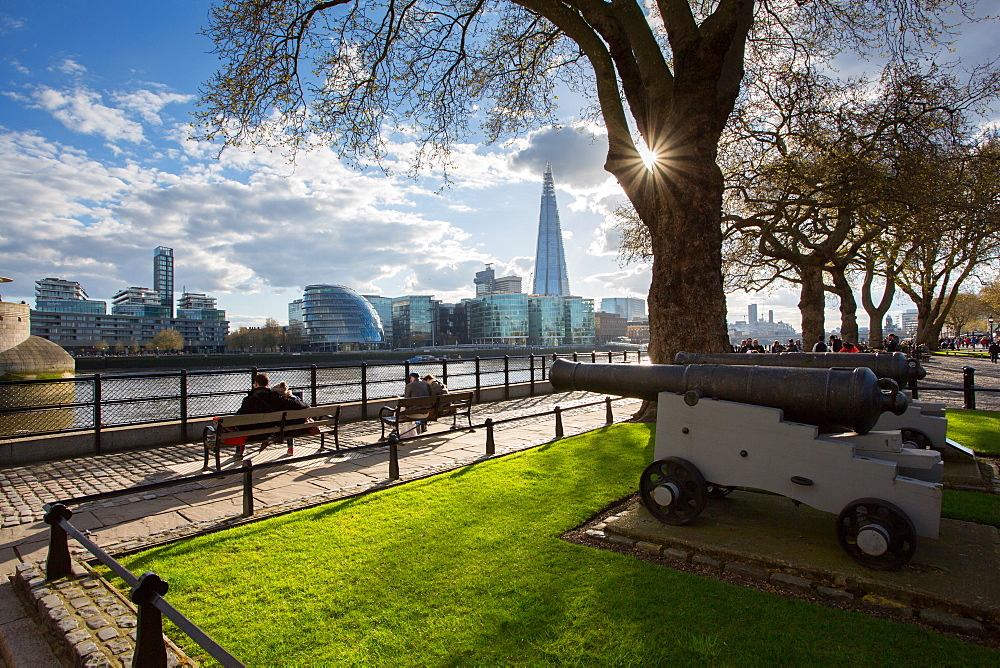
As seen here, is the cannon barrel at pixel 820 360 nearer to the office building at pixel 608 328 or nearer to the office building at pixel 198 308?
the office building at pixel 608 328

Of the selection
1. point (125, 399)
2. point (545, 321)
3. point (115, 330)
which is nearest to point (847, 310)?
point (125, 399)

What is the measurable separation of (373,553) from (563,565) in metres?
1.41

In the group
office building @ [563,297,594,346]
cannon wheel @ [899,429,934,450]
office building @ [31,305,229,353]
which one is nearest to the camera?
cannon wheel @ [899,429,934,450]

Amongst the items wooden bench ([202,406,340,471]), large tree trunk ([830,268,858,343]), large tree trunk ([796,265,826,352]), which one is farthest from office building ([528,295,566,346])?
wooden bench ([202,406,340,471])

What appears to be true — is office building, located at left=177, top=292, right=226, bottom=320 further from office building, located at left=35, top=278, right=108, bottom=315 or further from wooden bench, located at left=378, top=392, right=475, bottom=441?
wooden bench, located at left=378, top=392, right=475, bottom=441

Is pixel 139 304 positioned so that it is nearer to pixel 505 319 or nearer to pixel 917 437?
pixel 505 319

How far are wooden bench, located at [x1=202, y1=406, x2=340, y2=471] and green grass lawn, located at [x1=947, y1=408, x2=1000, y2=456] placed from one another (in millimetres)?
9363

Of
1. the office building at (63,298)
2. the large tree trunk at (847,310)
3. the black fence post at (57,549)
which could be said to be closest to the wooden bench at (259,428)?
the black fence post at (57,549)

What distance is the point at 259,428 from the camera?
7500 millimetres

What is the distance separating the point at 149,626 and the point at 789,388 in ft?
13.2

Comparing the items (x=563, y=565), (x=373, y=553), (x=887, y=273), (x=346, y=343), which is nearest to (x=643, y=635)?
(x=563, y=565)

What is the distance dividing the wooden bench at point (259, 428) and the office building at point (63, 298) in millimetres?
166741

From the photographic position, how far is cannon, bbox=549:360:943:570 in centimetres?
345

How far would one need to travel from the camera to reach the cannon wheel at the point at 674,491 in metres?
4.22
